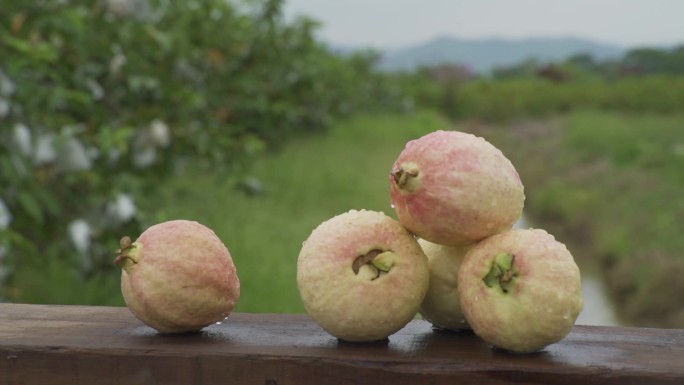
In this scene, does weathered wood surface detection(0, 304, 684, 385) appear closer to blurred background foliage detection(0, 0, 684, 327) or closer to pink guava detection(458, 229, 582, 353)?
pink guava detection(458, 229, 582, 353)

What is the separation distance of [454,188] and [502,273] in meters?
0.10

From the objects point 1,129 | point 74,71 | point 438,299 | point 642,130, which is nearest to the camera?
Answer: point 438,299

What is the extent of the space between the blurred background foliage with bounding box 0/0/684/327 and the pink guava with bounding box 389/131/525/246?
135cm

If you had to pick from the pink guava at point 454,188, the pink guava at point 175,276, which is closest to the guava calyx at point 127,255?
the pink guava at point 175,276

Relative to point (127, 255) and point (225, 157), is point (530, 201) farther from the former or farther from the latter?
point (127, 255)

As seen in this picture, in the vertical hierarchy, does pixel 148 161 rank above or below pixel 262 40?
below

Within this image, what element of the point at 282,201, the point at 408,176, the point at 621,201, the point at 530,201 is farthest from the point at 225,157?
the point at 530,201

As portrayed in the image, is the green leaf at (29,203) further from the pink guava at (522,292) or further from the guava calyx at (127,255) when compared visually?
the pink guava at (522,292)

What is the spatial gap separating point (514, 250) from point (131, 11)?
228 cm

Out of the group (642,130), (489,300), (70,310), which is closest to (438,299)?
(489,300)

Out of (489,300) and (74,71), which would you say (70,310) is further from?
(74,71)

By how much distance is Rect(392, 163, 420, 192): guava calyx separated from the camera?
1045 millimetres

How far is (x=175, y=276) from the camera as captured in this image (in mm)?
1105

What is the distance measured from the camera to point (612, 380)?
99cm
